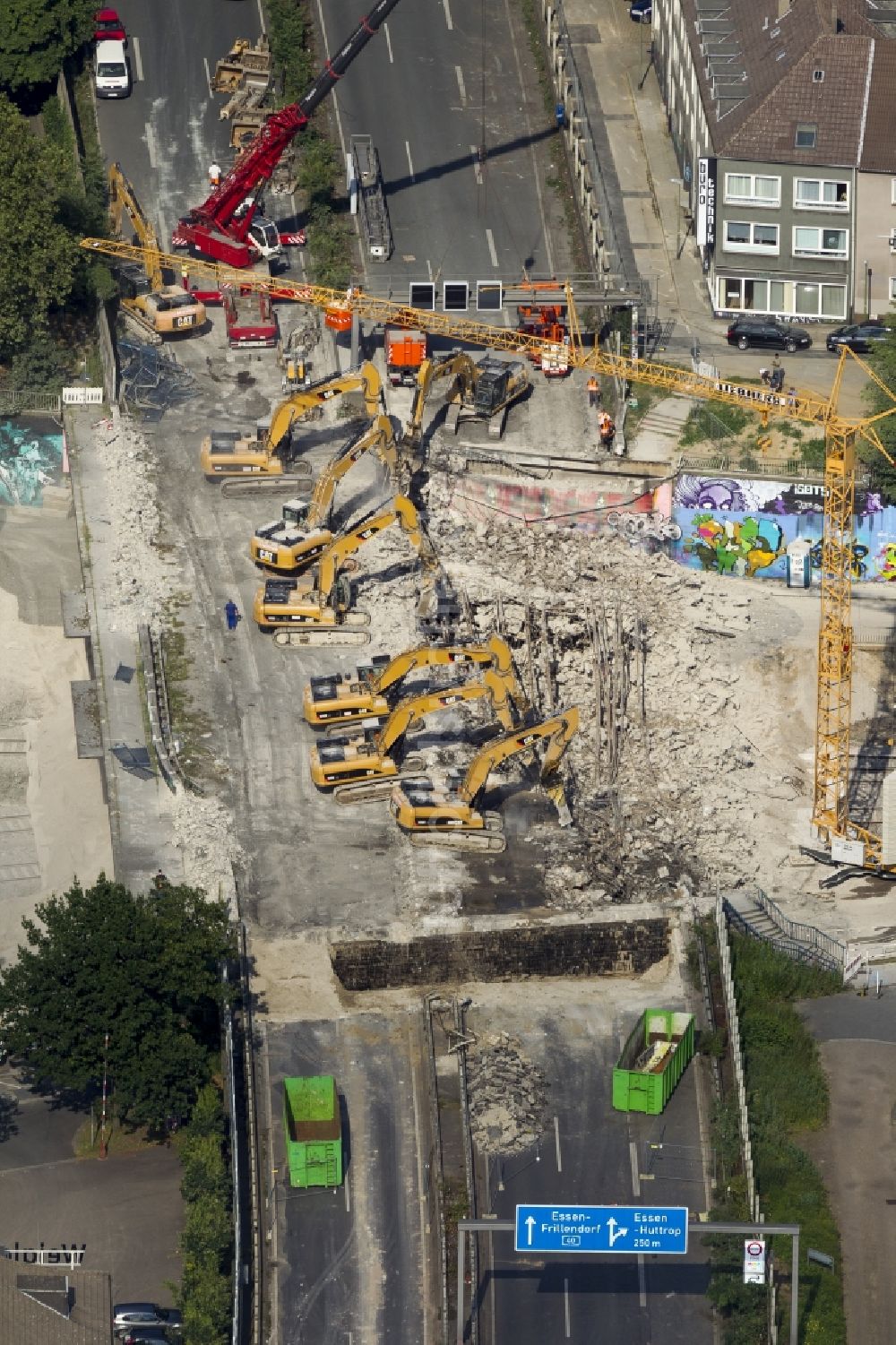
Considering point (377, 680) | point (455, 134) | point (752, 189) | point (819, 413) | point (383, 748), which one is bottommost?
point (383, 748)

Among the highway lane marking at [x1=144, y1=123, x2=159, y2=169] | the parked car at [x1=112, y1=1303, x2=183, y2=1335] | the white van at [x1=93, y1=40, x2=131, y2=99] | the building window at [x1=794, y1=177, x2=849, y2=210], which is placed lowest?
the parked car at [x1=112, y1=1303, x2=183, y2=1335]

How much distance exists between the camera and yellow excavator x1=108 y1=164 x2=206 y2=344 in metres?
170

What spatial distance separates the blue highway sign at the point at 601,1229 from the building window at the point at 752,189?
224 ft

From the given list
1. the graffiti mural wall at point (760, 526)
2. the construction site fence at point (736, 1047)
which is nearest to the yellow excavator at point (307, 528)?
the graffiti mural wall at point (760, 526)

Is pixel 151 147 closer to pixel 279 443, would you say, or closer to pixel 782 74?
pixel 279 443

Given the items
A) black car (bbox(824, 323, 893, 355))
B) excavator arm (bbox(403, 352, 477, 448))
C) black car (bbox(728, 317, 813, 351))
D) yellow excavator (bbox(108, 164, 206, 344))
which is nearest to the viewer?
excavator arm (bbox(403, 352, 477, 448))

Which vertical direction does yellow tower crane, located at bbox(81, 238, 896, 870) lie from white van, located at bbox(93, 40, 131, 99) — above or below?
below

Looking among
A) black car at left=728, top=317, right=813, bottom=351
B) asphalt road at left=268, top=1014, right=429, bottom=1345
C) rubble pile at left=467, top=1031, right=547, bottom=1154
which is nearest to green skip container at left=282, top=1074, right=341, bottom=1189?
asphalt road at left=268, top=1014, right=429, bottom=1345

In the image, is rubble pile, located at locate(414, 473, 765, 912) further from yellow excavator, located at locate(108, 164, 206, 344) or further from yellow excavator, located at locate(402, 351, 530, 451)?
yellow excavator, located at locate(108, 164, 206, 344)

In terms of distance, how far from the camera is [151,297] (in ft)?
561

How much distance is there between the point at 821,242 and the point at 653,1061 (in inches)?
2155

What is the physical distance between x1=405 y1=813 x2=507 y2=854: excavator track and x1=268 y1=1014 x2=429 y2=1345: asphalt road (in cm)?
978

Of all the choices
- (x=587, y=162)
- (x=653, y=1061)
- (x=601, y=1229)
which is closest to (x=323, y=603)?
(x=653, y=1061)

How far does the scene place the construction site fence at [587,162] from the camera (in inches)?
6777
